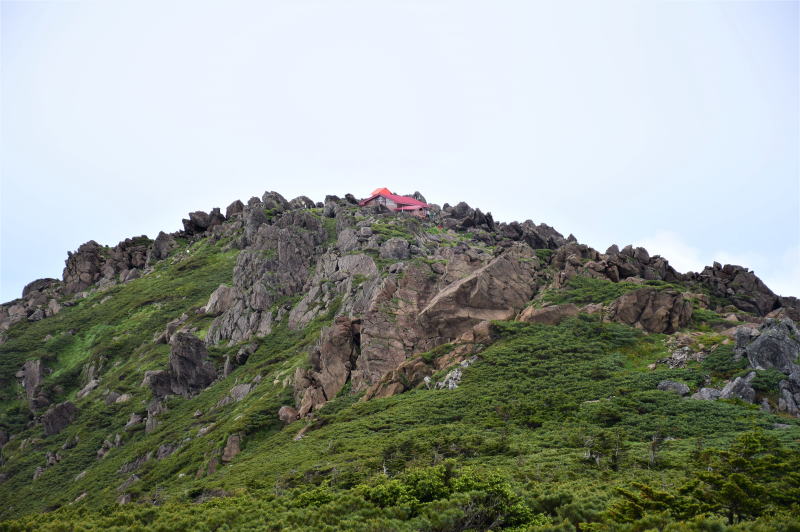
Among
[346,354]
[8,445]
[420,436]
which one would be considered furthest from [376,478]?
[8,445]

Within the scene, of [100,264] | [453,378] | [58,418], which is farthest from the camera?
[100,264]

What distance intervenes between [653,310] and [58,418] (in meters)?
98.9

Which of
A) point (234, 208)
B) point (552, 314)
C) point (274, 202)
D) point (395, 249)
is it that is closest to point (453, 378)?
point (552, 314)

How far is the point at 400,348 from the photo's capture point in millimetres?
71125

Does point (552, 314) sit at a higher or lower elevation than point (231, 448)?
higher

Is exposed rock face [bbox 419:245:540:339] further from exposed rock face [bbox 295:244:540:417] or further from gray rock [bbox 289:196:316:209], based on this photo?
gray rock [bbox 289:196:316:209]

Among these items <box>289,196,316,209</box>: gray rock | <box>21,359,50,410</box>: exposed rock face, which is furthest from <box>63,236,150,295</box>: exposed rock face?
<box>289,196,316,209</box>: gray rock

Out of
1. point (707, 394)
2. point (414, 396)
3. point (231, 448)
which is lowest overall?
point (707, 394)

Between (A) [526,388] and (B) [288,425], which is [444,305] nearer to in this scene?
(A) [526,388]

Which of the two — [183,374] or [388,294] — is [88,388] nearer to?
[183,374]

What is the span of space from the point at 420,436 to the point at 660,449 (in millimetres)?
20056

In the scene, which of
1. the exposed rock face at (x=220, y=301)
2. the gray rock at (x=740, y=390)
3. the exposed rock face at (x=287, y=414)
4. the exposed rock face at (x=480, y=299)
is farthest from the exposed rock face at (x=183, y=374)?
the gray rock at (x=740, y=390)

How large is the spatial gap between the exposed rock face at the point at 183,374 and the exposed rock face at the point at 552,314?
181 ft

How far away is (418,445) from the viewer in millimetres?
46969
